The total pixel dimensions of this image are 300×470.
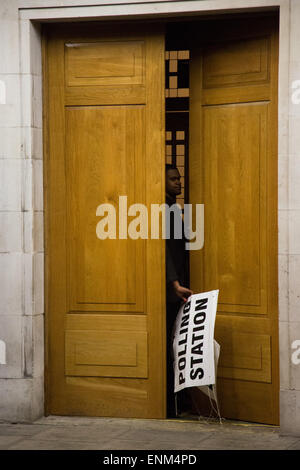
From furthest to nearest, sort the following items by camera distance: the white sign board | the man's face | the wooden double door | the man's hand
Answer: the man's face
the man's hand
the wooden double door
the white sign board

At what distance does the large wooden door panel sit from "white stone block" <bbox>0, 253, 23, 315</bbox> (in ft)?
0.96

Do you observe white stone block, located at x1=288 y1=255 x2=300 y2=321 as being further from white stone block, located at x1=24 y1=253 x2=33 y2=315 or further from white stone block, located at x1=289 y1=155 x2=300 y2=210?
white stone block, located at x1=24 y1=253 x2=33 y2=315

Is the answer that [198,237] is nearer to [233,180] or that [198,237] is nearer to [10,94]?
[233,180]

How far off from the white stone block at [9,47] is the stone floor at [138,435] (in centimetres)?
297

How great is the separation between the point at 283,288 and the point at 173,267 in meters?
1.13

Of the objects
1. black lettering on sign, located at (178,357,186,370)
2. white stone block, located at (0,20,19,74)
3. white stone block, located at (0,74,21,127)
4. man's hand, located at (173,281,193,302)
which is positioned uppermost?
white stone block, located at (0,20,19,74)

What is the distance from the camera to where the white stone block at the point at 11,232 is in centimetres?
746

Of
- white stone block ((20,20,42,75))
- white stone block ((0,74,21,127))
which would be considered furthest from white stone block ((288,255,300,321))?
white stone block ((20,20,42,75))

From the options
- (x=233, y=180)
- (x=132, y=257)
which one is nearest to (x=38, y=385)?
(x=132, y=257)

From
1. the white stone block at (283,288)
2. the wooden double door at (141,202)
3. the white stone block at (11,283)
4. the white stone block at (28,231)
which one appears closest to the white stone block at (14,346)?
the white stone block at (11,283)

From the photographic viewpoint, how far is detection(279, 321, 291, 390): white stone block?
6.89 metres

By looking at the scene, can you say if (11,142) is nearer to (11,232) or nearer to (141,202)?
(11,232)

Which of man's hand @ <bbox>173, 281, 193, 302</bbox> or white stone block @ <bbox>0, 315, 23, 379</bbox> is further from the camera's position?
man's hand @ <bbox>173, 281, 193, 302</bbox>

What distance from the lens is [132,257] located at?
7512mm
